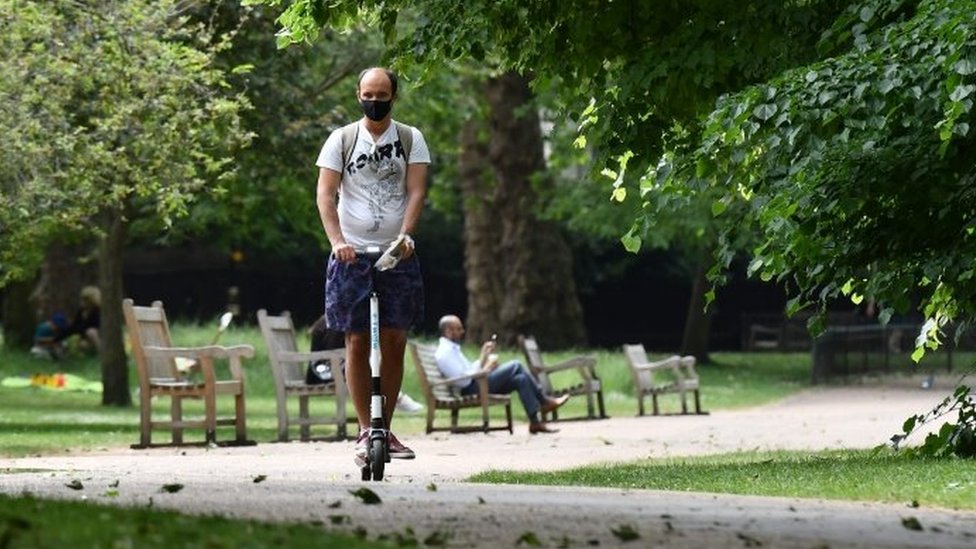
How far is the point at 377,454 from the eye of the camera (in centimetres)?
1363

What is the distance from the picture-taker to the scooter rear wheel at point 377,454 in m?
13.6

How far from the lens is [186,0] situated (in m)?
27.9

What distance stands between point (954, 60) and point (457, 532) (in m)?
4.81

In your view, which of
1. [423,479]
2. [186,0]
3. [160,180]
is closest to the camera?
[423,479]

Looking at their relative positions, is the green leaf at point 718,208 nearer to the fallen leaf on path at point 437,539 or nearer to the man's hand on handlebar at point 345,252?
the man's hand on handlebar at point 345,252

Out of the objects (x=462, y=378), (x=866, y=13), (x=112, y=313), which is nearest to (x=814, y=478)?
(x=866, y=13)

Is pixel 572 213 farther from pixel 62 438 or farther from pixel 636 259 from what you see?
pixel 62 438

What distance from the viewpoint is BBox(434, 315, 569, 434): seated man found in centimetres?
2606

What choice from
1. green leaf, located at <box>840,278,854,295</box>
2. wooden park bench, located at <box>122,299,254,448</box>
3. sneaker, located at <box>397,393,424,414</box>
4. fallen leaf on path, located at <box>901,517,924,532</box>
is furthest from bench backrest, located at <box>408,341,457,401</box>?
fallen leaf on path, located at <box>901,517,924,532</box>

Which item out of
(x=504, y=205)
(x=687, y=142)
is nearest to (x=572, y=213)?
(x=504, y=205)

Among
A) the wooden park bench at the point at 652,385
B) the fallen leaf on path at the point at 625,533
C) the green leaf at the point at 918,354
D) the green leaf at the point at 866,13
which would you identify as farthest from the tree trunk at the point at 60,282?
the fallen leaf on path at the point at 625,533

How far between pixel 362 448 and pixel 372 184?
1.45 meters

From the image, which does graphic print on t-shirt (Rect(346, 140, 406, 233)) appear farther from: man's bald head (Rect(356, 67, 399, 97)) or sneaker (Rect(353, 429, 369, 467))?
sneaker (Rect(353, 429, 369, 467))

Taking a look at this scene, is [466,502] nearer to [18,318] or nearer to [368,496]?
[368,496]
